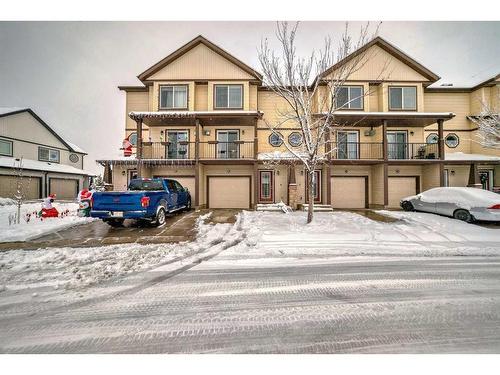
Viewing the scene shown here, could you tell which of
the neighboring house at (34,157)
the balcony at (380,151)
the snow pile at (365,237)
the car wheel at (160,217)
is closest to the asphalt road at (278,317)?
the snow pile at (365,237)

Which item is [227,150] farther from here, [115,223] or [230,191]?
[115,223]

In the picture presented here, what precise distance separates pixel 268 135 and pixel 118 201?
11.1 m

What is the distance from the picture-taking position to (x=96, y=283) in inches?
155

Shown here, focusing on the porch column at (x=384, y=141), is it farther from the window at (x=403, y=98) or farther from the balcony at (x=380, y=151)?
the window at (x=403, y=98)

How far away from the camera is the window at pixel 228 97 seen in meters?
15.3

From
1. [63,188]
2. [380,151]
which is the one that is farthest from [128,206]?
[63,188]

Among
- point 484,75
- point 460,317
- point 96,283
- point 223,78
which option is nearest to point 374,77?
point 484,75

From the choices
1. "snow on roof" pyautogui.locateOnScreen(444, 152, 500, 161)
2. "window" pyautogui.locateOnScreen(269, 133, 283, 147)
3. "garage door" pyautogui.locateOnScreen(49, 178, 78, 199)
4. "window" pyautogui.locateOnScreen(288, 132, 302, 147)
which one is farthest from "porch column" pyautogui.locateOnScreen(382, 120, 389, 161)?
"garage door" pyautogui.locateOnScreen(49, 178, 78, 199)

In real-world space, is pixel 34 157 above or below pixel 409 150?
above

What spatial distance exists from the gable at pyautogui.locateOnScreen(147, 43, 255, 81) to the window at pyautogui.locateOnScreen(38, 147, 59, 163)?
710 inches

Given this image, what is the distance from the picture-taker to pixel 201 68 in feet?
50.9

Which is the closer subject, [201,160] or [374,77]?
[201,160]

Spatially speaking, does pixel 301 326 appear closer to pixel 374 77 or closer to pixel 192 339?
pixel 192 339

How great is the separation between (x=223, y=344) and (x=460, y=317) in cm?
308
